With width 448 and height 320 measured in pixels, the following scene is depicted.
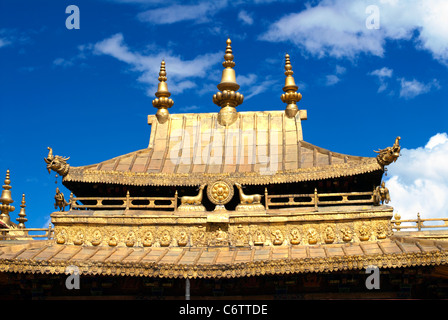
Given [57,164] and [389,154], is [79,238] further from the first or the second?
Answer: [389,154]

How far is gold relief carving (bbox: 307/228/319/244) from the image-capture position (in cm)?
2112

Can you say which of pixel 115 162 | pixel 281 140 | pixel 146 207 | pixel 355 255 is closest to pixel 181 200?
pixel 146 207

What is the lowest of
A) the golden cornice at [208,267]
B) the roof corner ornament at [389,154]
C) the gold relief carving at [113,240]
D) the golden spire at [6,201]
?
the golden cornice at [208,267]

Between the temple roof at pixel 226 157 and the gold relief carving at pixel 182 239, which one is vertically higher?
the temple roof at pixel 226 157

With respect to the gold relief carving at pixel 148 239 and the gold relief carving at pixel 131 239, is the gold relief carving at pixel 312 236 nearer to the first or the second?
the gold relief carving at pixel 148 239

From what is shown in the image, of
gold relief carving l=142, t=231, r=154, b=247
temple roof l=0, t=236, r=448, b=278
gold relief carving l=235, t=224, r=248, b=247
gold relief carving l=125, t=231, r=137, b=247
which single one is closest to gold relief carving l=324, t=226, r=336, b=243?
temple roof l=0, t=236, r=448, b=278

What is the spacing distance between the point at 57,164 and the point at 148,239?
4272mm

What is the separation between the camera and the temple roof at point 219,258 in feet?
58.7

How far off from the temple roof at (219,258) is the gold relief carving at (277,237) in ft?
0.81

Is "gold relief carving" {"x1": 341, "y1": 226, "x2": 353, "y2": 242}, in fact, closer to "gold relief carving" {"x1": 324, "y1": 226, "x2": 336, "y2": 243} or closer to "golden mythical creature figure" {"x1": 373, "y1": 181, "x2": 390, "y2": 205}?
"gold relief carving" {"x1": 324, "y1": 226, "x2": 336, "y2": 243}

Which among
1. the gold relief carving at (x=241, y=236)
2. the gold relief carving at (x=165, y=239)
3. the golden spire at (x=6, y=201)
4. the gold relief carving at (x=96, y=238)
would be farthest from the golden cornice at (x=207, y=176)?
the golden spire at (x=6, y=201)

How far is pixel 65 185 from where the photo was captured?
2361cm

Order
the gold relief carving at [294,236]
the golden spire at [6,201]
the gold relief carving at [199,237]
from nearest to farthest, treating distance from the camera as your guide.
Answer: the gold relief carving at [294,236] < the gold relief carving at [199,237] < the golden spire at [6,201]
